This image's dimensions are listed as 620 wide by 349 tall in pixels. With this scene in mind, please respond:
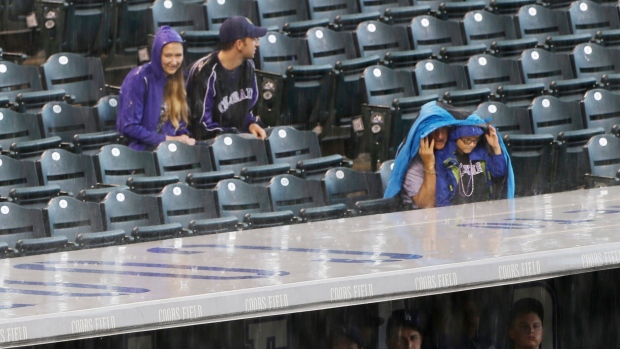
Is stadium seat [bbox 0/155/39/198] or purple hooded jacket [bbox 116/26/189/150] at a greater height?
purple hooded jacket [bbox 116/26/189/150]

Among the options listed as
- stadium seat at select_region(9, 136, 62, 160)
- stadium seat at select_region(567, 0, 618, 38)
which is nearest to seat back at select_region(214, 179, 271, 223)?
stadium seat at select_region(9, 136, 62, 160)

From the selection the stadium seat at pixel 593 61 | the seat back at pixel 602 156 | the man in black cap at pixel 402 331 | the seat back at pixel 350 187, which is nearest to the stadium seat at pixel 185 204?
the seat back at pixel 350 187

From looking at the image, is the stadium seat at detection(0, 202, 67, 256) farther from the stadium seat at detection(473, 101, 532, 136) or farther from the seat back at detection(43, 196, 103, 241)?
the stadium seat at detection(473, 101, 532, 136)

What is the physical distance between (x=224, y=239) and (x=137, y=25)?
14.0 feet

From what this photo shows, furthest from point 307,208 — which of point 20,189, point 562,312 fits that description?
point 562,312

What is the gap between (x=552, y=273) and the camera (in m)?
4.36

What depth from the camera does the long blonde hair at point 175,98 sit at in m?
7.69

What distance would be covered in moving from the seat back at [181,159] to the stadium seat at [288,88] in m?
1.10

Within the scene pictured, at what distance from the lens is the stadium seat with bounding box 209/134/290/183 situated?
24.7ft

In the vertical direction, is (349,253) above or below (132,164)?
below

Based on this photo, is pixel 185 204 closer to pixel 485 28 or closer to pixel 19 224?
→ pixel 19 224

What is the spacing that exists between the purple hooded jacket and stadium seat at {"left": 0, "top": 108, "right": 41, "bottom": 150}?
0.58 m

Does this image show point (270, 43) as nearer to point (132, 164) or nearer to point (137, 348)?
point (132, 164)

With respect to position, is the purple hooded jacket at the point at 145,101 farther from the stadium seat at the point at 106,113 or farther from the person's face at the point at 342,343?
the person's face at the point at 342,343
